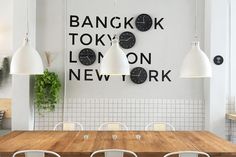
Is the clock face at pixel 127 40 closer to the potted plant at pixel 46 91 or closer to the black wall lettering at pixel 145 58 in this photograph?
the black wall lettering at pixel 145 58

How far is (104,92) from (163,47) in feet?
4.37

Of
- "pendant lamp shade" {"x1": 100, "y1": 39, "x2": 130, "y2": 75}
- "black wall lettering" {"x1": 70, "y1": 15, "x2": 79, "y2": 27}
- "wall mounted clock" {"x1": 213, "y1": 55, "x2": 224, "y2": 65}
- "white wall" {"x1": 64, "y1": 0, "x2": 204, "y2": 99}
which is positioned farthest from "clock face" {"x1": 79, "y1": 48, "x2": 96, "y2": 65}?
"wall mounted clock" {"x1": 213, "y1": 55, "x2": 224, "y2": 65}

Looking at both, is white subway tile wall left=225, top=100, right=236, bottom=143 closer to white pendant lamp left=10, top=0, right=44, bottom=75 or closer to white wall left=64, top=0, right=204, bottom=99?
white wall left=64, top=0, right=204, bottom=99

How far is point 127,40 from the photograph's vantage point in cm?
573

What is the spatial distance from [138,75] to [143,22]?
948 mm

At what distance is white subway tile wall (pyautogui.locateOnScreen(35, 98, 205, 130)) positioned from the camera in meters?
5.71

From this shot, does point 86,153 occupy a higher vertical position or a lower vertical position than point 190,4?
Result: lower

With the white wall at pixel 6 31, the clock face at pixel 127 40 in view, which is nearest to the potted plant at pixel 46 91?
the white wall at pixel 6 31

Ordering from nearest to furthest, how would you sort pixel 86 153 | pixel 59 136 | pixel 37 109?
pixel 86 153 < pixel 59 136 < pixel 37 109

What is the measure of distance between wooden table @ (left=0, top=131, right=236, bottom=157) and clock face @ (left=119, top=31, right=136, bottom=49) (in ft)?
5.85

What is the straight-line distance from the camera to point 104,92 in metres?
5.75

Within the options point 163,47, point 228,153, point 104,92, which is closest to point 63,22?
point 104,92

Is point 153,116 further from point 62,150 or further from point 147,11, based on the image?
point 62,150

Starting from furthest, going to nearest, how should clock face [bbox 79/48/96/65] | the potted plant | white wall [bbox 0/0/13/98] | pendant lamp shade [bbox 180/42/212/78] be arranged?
1. white wall [bbox 0/0/13/98]
2. clock face [bbox 79/48/96/65]
3. the potted plant
4. pendant lamp shade [bbox 180/42/212/78]
